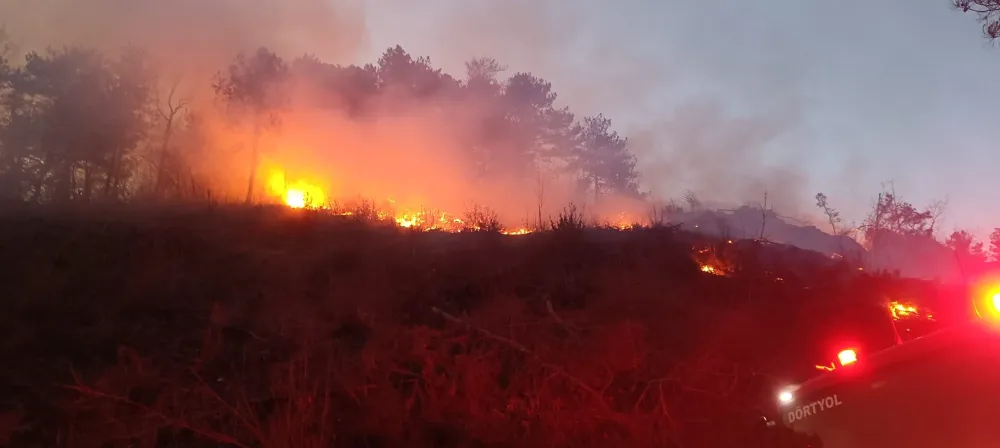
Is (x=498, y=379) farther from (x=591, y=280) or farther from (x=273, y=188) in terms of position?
(x=273, y=188)

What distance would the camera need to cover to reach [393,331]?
8766 mm

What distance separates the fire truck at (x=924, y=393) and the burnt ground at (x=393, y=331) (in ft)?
2.39

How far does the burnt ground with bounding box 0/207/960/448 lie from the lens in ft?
22.7

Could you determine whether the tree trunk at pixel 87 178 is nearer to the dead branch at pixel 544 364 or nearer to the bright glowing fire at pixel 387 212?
the bright glowing fire at pixel 387 212

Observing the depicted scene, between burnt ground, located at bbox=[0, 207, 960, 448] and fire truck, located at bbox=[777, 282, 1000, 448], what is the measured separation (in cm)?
73

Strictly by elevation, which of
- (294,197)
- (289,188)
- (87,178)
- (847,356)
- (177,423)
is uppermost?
(87,178)

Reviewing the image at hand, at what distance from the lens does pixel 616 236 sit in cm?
1468

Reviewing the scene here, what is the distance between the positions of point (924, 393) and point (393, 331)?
21.6 feet

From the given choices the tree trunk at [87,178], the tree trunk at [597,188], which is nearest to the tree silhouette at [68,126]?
the tree trunk at [87,178]

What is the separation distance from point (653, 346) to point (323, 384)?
4.92 metres

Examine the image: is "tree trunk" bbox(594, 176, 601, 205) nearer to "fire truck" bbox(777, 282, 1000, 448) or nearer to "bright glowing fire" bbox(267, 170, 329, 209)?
"bright glowing fire" bbox(267, 170, 329, 209)

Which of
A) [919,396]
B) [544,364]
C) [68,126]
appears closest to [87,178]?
[68,126]

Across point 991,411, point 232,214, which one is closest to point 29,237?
point 232,214

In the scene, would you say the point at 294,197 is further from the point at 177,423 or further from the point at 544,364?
the point at 544,364
